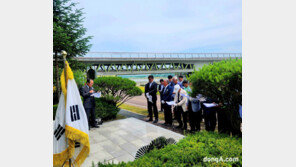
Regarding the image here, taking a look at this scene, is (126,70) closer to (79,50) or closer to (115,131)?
(79,50)

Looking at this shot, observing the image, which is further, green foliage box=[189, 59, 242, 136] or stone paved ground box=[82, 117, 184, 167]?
stone paved ground box=[82, 117, 184, 167]

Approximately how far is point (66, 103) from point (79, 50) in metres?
8.30

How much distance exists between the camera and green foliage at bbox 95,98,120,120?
6229 mm

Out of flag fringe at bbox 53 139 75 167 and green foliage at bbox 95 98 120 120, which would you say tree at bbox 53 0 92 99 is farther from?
flag fringe at bbox 53 139 75 167

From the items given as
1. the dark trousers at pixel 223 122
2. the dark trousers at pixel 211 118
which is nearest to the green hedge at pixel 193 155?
the dark trousers at pixel 223 122

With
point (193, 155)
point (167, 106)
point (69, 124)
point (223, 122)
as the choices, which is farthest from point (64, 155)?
point (167, 106)

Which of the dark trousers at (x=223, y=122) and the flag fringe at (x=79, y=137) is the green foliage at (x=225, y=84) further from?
the flag fringe at (x=79, y=137)

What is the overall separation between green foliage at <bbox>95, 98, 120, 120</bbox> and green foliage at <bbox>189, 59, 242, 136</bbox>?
14.5 feet

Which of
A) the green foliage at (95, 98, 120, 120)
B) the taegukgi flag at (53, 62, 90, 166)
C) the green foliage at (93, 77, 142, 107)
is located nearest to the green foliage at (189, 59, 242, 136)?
the taegukgi flag at (53, 62, 90, 166)

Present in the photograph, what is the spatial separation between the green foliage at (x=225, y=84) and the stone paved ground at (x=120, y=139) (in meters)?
1.93

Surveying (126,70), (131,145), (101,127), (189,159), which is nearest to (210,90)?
(189,159)

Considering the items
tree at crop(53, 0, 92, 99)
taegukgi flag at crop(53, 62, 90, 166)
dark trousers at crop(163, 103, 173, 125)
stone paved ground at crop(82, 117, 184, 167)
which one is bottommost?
stone paved ground at crop(82, 117, 184, 167)

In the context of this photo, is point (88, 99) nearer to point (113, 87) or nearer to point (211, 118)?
point (113, 87)

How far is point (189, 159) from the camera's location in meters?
2.04
